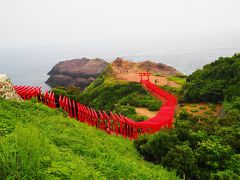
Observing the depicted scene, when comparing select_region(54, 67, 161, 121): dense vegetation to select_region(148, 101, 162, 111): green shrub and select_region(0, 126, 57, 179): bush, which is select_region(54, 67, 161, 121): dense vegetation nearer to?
select_region(148, 101, 162, 111): green shrub

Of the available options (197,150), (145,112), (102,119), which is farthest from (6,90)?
(145,112)

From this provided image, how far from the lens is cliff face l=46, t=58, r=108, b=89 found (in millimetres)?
95225

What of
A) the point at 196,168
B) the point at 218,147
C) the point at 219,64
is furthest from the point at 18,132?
the point at 219,64

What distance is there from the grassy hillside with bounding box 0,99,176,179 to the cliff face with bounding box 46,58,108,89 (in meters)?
78.2

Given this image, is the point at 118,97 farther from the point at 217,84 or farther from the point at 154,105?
the point at 217,84

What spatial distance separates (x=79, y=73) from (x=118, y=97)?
59745mm

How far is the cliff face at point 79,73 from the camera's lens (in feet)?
312

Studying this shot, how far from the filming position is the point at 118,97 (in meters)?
45.4

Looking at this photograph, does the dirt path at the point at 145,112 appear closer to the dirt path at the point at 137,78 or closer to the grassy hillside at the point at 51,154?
the dirt path at the point at 137,78

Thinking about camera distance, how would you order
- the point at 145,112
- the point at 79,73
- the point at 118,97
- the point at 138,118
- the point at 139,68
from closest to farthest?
the point at 138,118 < the point at 145,112 < the point at 118,97 < the point at 139,68 < the point at 79,73

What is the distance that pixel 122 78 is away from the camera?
5347 cm

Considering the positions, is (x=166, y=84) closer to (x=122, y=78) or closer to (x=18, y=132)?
(x=122, y=78)

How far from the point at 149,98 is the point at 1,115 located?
2850 centimetres

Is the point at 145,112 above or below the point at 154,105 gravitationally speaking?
below
